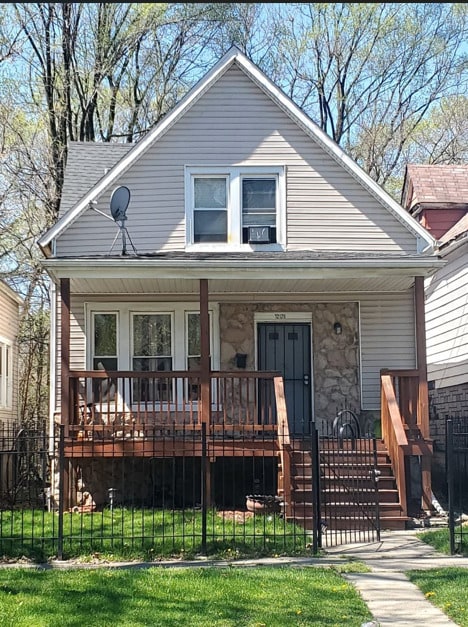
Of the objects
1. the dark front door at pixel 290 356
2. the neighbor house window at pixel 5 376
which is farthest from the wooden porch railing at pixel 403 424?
the neighbor house window at pixel 5 376

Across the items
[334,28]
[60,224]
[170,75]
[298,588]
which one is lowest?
[298,588]

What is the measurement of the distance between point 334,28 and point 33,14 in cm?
1082

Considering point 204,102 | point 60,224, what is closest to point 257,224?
point 204,102

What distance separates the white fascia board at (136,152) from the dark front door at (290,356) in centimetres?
375

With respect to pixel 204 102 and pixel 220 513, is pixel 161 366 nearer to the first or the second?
pixel 220 513

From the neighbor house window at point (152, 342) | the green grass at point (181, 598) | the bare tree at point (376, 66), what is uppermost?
the bare tree at point (376, 66)

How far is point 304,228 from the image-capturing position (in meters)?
14.8

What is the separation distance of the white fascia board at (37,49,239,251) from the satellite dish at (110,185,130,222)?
1.03m

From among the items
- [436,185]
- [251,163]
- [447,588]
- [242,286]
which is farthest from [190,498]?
[436,185]

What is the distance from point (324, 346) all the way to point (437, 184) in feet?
20.5

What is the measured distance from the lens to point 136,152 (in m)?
14.5

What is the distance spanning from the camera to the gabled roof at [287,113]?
47.6 feet

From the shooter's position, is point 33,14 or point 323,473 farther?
point 33,14

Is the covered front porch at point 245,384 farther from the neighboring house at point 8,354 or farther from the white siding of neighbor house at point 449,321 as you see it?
the neighboring house at point 8,354
